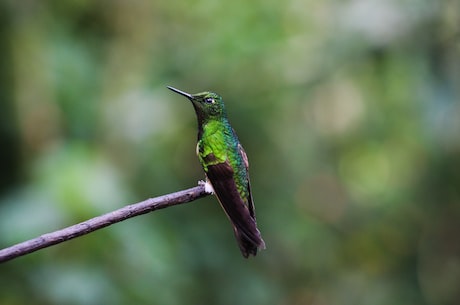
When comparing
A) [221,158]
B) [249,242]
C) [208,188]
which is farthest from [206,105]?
[249,242]

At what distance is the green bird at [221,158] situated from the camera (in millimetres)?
1548

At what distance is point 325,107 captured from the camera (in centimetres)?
533

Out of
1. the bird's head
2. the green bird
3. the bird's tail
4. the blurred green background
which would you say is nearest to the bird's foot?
the green bird

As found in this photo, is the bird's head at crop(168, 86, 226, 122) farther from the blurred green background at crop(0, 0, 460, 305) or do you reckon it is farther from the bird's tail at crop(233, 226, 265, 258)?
the blurred green background at crop(0, 0, 460, 305)

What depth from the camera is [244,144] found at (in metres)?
4.64

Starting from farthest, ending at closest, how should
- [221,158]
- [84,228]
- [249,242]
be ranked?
[221,158] < [249,242] < [84,228]

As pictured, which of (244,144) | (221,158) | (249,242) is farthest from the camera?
(244,144)

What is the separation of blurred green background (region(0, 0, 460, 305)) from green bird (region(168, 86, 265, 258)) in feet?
5.53

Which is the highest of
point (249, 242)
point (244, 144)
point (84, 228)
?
point (84, 228)

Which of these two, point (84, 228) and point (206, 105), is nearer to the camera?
point (84, 228)

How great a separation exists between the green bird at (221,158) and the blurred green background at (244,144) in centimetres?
169

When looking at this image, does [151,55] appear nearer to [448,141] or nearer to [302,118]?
[302,118]

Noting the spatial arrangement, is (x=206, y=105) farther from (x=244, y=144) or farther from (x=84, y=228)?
(x=244, y=144)

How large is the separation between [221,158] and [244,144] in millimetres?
2882
